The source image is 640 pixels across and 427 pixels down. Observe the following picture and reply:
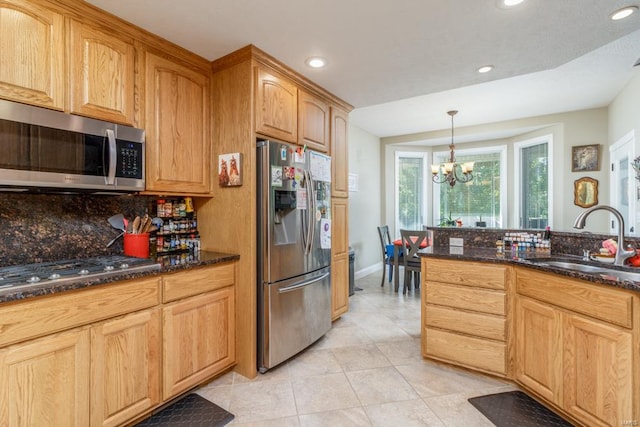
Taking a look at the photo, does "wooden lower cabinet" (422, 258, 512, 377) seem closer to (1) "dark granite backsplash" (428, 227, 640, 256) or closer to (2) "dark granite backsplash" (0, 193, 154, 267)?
(1) "dark granite backsplash" (428, 227, 640, 256)

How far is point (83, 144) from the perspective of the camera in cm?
163

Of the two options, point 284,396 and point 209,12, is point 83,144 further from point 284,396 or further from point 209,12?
point 284,396

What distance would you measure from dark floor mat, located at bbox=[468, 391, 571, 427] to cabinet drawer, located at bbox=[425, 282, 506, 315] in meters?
0.53

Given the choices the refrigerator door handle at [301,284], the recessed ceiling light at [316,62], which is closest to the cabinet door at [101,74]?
the recessed ceiling light at [316,62]

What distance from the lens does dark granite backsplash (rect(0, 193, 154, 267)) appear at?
1662 millimetres

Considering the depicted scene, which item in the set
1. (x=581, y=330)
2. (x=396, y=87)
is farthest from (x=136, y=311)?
(x=396, y=87)

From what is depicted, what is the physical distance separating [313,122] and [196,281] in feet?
5.56

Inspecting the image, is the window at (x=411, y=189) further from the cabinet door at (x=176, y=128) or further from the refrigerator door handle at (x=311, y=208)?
the cabinet door at (x=176, y=128)

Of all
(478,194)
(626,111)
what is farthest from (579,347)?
(478,194)

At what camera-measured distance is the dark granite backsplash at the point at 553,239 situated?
2068mm

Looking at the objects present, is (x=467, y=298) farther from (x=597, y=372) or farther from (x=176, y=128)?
(x=176, y=128)

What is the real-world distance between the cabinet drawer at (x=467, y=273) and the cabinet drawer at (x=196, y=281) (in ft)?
5.01

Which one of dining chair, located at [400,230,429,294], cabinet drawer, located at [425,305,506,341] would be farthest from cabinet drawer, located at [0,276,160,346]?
dining chair, located at [400,230,429,294]

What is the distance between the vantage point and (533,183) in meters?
5.10
